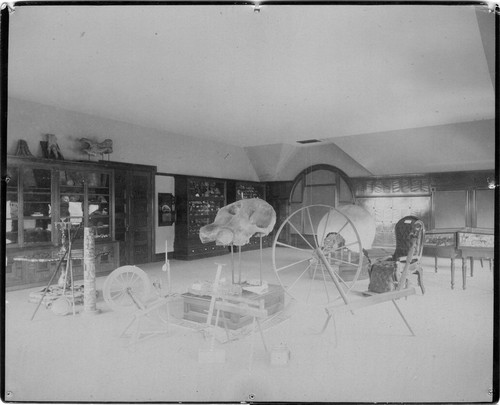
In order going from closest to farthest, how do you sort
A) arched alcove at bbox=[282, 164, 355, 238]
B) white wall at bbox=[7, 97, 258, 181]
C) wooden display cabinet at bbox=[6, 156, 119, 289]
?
white wall at bbox=[7, 97, 258, 181], wooden display cabinet at bbox=[6, 156, 119, 289], arched alcove at bbox=[282, 164, 355, 238]

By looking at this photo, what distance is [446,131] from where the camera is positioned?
3137 mm

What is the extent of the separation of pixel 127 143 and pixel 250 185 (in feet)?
7.06

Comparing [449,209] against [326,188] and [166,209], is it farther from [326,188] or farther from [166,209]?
[166,209]

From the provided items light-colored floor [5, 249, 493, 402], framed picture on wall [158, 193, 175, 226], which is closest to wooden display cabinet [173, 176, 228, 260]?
framed picture on wall [158, 193, 175, 226]

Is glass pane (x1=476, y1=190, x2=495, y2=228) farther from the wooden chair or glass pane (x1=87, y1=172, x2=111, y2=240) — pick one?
glass pane (x1=87, y1=172, x2=111, y2=240)

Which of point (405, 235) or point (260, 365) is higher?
point (405, 235)

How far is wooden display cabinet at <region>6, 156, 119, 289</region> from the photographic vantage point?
375cm

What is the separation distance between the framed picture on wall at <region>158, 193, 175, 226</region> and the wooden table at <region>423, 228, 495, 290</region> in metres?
3.93

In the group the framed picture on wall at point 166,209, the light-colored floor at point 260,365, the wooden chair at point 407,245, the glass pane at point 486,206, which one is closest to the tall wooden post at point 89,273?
the light-colored floor at point 260,365

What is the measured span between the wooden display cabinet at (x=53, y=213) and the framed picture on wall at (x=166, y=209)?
2.58 feet

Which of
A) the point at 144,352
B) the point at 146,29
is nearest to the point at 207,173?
the point at 146,29

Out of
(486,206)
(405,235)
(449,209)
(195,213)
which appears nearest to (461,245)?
(449,209)

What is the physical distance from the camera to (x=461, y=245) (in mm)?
3842

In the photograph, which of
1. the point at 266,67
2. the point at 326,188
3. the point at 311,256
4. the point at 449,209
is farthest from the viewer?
the point at 326,188
